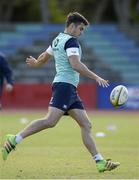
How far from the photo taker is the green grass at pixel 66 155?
11.1 meters

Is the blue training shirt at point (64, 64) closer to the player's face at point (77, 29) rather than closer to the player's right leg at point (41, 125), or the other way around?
the player's face at point (77, 29)

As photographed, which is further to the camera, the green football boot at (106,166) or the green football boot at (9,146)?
the green football boot at (9,146)

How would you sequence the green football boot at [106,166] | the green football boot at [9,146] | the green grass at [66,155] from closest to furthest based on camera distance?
the green grass at [66,155], the green football boot at [106,166], the green football boot at [9,146]

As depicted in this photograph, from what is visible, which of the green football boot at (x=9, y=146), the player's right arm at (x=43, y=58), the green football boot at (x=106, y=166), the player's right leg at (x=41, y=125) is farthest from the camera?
the player's right arm at (x=43, y=58)

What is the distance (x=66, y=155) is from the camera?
45.7 feet

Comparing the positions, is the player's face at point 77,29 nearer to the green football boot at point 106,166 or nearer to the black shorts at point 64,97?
the black shorts at point 64,97

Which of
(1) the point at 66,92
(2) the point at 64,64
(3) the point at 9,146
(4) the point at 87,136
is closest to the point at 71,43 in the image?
(2) the point at 64,64

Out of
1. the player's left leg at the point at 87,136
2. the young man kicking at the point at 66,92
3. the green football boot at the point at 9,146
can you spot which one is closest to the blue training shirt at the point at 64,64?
the young man kicking at the point at 66,92

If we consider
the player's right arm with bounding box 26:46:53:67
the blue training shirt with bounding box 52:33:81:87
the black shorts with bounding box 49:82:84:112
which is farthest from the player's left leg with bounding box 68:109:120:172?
the player's right arm with bounding box 26:46:53:67

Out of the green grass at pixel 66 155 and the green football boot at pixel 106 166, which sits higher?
the green football boot at pixel 106 166

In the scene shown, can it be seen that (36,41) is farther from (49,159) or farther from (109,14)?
(49,159)

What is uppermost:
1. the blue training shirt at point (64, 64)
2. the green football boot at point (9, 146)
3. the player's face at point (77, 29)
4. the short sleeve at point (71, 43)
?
the player's face at point (77, 29)

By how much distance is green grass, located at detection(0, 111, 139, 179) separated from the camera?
11078 mm

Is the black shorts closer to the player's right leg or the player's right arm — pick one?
the player's right leg
